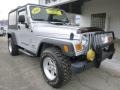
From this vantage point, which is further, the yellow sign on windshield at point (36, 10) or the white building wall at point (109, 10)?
the white building wall at point (109, 10)

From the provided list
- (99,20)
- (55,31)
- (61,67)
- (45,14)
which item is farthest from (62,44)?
(99,20)

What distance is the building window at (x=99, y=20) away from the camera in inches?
541

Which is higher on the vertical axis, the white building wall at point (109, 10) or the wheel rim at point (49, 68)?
the white building wall at point (109, 10)

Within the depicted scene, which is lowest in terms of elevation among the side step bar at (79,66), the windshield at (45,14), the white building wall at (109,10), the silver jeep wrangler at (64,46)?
the side step bar at (79,66)

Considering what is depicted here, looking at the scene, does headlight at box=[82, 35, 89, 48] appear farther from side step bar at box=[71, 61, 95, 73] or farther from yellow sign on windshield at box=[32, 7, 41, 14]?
yellow sign on windshield at box=[32, 7, 41, 14]

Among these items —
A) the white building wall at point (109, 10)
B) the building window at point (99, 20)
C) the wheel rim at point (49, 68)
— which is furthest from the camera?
the building window at point (99, 20)

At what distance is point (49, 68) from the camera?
12.1 ft

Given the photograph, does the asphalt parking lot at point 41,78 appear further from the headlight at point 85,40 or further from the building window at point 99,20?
the building window at point 99,20

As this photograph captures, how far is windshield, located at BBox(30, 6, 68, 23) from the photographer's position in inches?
185

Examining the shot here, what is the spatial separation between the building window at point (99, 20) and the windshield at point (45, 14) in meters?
9.30

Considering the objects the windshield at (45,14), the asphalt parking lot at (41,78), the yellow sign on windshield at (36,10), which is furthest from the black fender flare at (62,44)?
the yellow sign on windshield at (36,10)

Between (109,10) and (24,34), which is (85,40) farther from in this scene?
(109,10)

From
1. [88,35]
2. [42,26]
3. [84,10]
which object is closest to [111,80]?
[88,35]

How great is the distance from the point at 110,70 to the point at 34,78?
2.41m
